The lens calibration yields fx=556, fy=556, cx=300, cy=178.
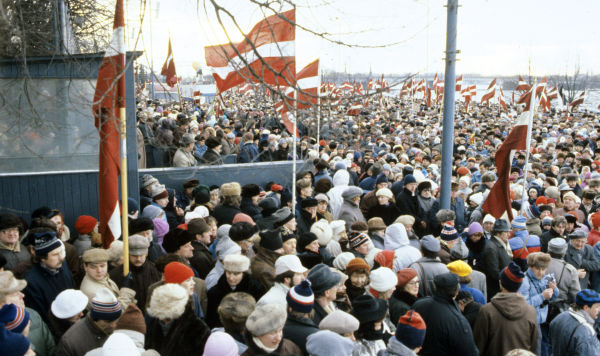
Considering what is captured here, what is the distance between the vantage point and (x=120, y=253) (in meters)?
5.40

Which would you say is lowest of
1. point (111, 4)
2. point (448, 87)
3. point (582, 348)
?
point (582, 348)

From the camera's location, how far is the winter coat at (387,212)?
827 cm

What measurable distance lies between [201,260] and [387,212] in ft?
11.2

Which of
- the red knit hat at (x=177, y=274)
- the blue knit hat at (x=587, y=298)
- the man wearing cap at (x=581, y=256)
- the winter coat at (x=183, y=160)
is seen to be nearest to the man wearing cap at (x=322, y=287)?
the red knit hat at (x=177, y=274)

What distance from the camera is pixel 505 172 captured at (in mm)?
7824

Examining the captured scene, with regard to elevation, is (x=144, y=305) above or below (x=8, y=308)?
below

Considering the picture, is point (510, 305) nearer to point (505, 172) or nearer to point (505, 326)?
point (505, 326)

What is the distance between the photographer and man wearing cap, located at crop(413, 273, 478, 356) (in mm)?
4328

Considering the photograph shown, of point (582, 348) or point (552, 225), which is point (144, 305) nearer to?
point (582, 348)

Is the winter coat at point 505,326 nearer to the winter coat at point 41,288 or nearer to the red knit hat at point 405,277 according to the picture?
the red knit hat at point 405,277

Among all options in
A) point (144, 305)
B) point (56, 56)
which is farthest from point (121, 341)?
point (56, 56)

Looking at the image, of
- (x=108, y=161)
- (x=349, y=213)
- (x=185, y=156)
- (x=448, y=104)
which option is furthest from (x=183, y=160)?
(x=448, y=104)

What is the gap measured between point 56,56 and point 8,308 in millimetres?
4859

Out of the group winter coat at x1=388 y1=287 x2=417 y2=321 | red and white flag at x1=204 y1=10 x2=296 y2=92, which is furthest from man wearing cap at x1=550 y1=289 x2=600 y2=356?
red and white flag at x1=204 y1=10 x2=296 y2=92
